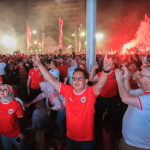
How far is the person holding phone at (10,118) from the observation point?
2.46m

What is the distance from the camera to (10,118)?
2475 millimetres

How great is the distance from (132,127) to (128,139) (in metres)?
0.21

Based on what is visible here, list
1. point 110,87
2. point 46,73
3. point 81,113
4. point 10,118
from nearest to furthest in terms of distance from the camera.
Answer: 1. point 81,113
2. point 46,73
3. point 10,118
4. point 110,87

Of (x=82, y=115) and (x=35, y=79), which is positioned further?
(x=35, y=79)

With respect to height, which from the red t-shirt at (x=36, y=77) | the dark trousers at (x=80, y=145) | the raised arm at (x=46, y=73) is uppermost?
the raised arm at (x=46, y=73)

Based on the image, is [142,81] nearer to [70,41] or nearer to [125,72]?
[125,72]

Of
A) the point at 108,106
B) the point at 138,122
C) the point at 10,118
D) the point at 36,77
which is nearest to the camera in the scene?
the point at 138,122

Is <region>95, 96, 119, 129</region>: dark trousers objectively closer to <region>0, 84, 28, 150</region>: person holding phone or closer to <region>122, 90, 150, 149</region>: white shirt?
<region>122, 90, 150, 149</region>: white shirt

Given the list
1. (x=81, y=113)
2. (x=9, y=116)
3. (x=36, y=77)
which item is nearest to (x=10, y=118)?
(x=9, y=116)

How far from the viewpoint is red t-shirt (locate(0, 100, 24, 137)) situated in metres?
2.46

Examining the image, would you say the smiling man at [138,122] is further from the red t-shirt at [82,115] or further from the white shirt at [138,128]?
the red t-shirt at [82,115]

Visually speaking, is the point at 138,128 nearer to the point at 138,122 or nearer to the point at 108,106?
the point at 138,122

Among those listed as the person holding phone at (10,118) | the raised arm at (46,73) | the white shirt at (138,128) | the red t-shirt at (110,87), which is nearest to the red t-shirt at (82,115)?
the raised arm at (46,73)

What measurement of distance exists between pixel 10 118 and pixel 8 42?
31.3 m
